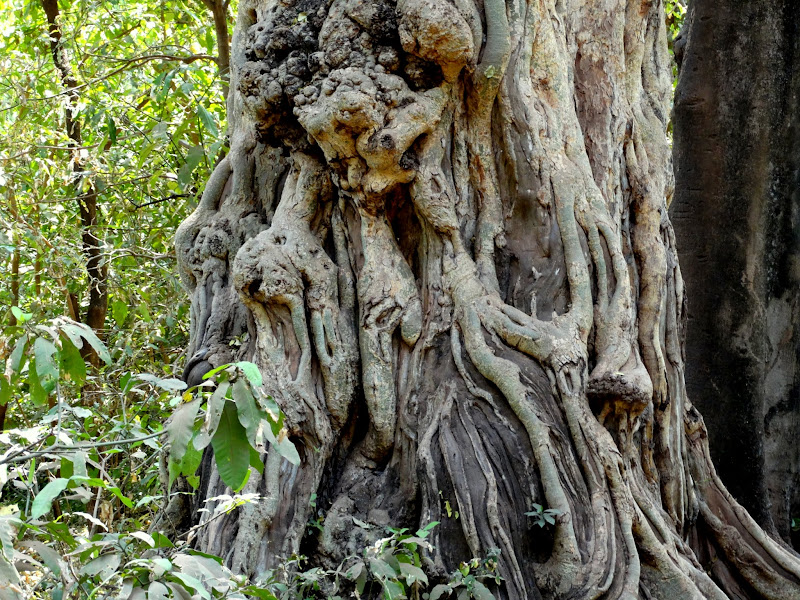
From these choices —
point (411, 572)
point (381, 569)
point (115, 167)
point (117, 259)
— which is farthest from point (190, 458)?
point (115, 167)

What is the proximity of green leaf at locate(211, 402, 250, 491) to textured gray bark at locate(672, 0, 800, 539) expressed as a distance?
146 inches

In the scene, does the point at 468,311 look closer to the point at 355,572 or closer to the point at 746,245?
the point at 355,572

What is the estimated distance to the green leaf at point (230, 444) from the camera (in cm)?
213

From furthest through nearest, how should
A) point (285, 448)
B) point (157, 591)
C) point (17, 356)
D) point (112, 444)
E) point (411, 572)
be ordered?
point (411, 572) < point (17, 356) < point (112, 444) < point (285, 448) < point (157, 591)

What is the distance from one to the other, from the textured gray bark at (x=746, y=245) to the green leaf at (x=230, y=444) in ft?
12.2

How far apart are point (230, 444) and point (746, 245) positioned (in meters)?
3.98

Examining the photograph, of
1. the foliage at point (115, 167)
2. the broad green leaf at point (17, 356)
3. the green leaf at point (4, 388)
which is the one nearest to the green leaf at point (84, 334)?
the broad green leaf at point (17, 356)

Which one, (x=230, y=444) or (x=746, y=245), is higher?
(x=746, y=245)

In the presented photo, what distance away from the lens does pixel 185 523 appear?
13.6 ft

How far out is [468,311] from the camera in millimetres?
3742

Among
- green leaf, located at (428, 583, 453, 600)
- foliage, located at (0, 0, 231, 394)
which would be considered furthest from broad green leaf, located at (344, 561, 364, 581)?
foliage, located at (0, 0, 231, 394)

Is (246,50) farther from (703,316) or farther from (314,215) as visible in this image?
(703,316)

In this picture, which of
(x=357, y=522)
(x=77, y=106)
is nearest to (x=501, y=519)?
(x=357, y=522)

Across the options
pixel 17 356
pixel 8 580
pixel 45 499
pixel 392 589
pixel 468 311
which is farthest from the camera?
pixel 468 311
